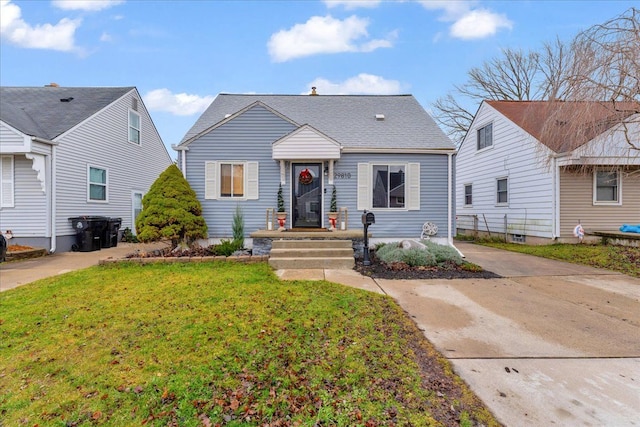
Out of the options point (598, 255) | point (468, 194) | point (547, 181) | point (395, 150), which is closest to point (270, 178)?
point (395, 150)

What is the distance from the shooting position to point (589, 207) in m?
10.8

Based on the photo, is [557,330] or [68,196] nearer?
[557,330]

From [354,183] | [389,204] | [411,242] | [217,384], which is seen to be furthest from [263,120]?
[217,384]

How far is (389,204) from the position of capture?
368 inches

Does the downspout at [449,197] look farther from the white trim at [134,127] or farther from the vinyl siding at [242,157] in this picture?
the white trim at [134,127]

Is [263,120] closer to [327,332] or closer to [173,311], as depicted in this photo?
[173,311]

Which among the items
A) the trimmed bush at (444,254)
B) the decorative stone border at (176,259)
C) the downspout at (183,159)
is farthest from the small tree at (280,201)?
the trimmed bush at (444,254)

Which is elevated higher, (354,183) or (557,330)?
(354,183)

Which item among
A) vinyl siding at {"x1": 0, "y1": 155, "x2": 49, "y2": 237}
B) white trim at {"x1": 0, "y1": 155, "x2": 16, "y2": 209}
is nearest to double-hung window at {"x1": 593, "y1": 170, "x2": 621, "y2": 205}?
vinyl siding at {"x1": 0, "y1": 155, "x2": 49, "y2": 237}

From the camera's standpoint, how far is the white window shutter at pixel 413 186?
930 cm

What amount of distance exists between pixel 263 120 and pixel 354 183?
3.28 meters

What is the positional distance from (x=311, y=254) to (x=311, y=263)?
1.27ft

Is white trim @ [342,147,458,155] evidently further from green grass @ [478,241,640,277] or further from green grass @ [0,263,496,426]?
green grass @ [0,263,496,426]

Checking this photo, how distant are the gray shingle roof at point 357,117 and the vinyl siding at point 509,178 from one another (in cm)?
364
